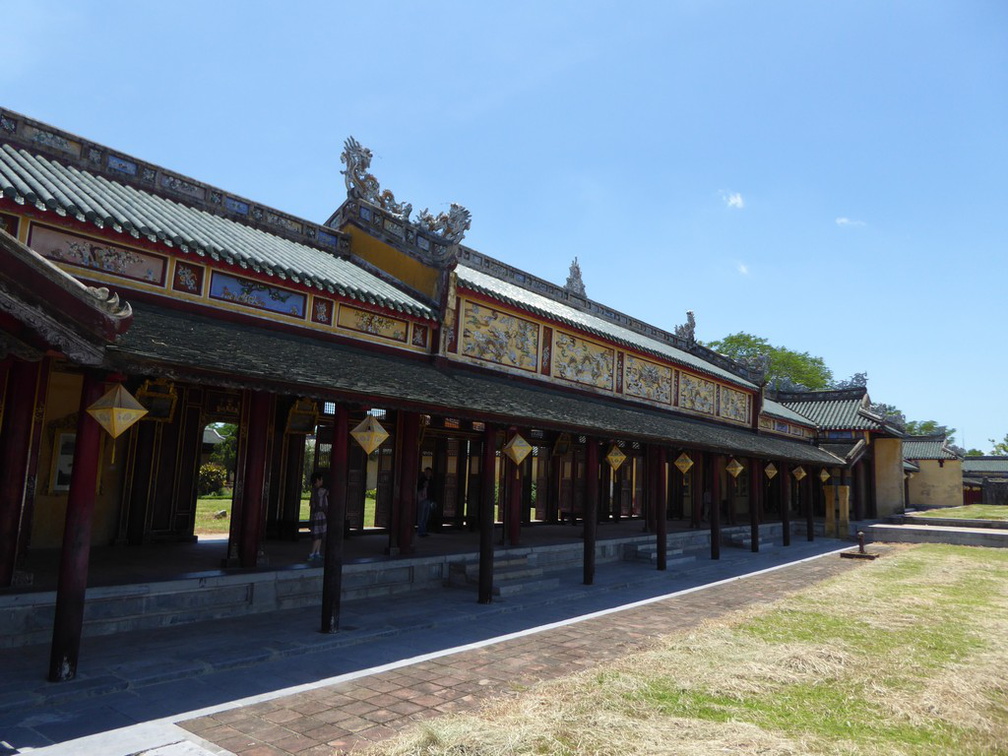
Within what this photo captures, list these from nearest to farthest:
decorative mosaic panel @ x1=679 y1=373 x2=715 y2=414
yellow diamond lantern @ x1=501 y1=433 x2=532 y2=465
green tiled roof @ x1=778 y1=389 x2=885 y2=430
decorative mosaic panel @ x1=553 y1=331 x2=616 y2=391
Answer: yellow diamond lantern @ x1=501 y1=433 x2=532 y2=465
decorative mosaic panel @ x1=553 y1=331 x2=616 y2=391
decorative mosaic panel @ x1=679 y1=373 x2=715 y2=414
green tiled roof @ x1=778 y1=389 x2=885 y2=430

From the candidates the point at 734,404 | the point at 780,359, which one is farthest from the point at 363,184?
the point at 780,359

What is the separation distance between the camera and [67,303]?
17.4ft

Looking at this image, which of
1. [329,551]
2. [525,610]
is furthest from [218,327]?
[525,610]

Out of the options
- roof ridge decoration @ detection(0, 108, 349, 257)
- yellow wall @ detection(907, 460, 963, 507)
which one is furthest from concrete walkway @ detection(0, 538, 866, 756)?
yellow wall @ detection(907, 460, 963, 507)

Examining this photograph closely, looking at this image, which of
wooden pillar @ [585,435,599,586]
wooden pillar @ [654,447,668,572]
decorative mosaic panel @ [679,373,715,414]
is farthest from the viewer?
decorative mosaic panel @ [679,373,715,414]

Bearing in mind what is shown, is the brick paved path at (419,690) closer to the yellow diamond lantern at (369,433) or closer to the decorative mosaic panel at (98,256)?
the yellow diamond lantern at (369,433)

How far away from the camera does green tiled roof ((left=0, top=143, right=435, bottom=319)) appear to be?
8.46m

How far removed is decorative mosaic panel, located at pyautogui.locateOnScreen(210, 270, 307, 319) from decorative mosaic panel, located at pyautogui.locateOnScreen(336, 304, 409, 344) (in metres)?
0.81

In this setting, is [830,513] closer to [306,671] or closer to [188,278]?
[306,671]

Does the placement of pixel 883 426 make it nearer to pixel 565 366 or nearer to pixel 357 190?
pixel 565 366

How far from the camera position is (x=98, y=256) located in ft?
28.4

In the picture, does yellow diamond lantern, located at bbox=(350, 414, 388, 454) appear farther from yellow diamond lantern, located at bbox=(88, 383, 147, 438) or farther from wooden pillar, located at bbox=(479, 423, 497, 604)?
yellow diamond lantern, located at bbox=(88, 383, 147, 438)

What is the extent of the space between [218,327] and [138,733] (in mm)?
5486

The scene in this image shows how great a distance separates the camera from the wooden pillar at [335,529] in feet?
26.7
